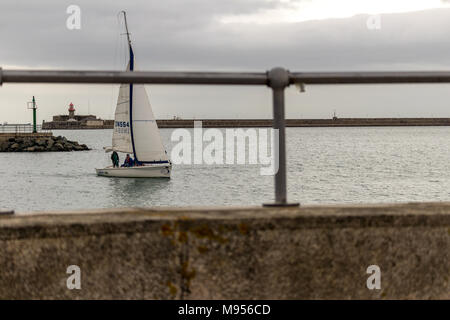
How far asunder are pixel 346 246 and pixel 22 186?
5674 cm

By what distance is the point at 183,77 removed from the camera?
2814 millimetres

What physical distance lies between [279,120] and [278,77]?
0.67 feet

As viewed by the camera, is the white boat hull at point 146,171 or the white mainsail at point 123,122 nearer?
the white mainsail at point 123,122

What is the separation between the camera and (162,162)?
161 feet

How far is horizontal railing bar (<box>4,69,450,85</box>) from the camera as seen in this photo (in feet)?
9.11

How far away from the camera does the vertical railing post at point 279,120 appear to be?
2862 mm

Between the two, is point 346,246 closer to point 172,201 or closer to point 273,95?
point 273,95

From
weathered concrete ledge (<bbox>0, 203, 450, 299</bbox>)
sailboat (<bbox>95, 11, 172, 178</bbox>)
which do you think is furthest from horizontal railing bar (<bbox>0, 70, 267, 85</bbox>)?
sailboat (<bbox>95, 11, 172, 178</bbox>)

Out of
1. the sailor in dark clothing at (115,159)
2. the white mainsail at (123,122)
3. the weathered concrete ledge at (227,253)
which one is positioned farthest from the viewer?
the sailor in dark clothing at (115,159)

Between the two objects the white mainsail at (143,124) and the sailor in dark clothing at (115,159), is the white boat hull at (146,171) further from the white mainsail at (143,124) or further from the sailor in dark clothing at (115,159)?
the sailor in dark clothing at (115,159)

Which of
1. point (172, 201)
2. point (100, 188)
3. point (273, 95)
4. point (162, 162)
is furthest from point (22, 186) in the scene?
point (273, 95)

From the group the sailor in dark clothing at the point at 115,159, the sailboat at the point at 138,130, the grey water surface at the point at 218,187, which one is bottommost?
the grey water surface at the point at 218,187

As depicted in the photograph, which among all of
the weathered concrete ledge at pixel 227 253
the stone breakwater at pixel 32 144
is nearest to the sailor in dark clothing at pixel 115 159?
the stone breakwater at pixel 32 144

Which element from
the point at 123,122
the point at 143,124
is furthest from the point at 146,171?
the point at 123,122
